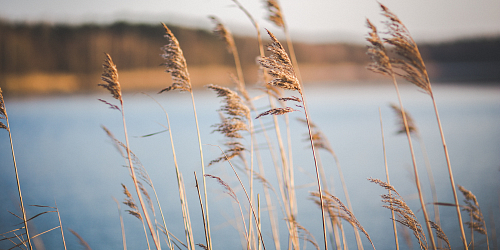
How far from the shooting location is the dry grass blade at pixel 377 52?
1.58 m

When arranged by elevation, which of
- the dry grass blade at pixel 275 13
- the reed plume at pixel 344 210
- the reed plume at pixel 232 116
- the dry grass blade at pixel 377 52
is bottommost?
the reed plume at pixel 344 210

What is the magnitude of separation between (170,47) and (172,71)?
0.47 feet

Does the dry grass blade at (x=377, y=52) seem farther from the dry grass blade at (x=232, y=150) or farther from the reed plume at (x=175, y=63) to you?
the reed plume at (x=175, y=63)

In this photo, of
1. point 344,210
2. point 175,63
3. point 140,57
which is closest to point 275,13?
point 175,63

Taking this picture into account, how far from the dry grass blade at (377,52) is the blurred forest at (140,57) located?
19.0m

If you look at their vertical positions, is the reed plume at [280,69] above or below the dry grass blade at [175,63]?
below

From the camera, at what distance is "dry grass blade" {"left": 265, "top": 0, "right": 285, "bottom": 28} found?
217 centimetres

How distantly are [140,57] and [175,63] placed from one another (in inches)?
1332

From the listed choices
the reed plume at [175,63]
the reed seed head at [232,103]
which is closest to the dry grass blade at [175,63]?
the reed plume at [175,63]

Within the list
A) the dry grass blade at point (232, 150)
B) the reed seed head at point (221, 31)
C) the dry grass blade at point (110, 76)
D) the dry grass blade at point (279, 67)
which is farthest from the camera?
the reed seed head at point (221, 31)

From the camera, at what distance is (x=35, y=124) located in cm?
1421

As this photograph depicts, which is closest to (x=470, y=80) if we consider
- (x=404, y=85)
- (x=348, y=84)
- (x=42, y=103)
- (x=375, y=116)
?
(x=404, y=85)

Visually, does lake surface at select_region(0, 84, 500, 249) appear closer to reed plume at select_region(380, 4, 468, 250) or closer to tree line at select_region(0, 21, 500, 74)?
reed plume at select_region(380, 4, 468, 250)

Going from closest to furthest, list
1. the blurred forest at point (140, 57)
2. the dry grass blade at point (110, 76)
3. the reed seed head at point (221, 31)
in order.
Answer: the dry grass blade at point (110, 76) → the reed seed head at point (221, 31) → the blurred forest at point (140, 57)
